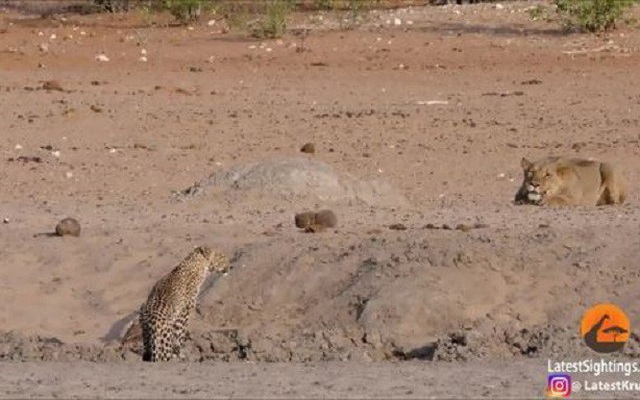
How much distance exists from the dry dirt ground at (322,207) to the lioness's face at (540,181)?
0.35 metres

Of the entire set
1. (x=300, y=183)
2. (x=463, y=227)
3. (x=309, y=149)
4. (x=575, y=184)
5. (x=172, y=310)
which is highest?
(x=172, y=310)

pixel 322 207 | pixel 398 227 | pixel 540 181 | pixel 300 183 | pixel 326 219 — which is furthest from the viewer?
pixel 540 181

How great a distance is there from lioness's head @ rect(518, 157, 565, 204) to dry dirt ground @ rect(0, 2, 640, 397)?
0.35 m

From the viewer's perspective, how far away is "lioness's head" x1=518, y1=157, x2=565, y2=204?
44.9ft

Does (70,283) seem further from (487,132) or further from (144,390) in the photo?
(487,132)

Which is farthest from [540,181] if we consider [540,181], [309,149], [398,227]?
[309,149]

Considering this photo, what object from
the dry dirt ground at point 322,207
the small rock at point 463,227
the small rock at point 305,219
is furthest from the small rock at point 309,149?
the small rock at point 463,227

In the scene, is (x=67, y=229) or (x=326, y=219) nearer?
(x=326, y=219)

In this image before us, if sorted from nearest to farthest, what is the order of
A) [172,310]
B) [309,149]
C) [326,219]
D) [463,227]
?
[172,310] → [463,227] → [326,219] → [309,149]

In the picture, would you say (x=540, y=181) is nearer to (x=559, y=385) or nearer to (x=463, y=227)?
(x=463, y=227)

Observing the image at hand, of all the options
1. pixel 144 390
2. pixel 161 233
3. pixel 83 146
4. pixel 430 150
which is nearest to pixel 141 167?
pixel 83 146

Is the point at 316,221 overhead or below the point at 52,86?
overhead

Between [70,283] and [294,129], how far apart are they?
6653mm

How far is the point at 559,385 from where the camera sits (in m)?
7.89
